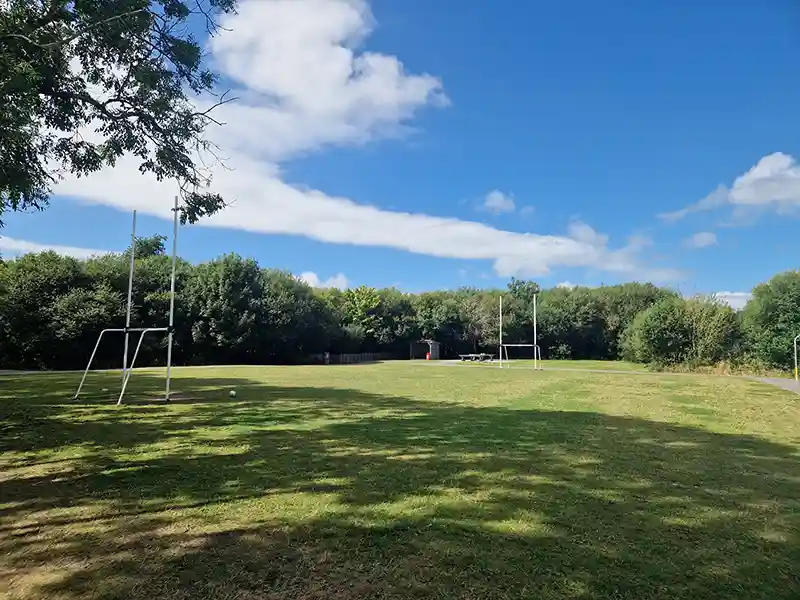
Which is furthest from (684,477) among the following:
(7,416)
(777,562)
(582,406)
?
(7,416)

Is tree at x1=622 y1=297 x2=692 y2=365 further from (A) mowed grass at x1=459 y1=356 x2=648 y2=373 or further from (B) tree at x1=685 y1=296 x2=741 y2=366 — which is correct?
(A) mowed grass at x1=459 y1=356 x2=648 y2=373

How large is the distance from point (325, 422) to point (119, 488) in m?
4.54

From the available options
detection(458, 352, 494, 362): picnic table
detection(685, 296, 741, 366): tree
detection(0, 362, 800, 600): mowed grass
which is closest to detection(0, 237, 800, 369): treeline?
detection(685, 296, 741, 366): tree

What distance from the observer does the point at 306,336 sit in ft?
151

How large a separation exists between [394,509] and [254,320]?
38.0 m

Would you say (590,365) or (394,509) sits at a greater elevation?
(394,509)

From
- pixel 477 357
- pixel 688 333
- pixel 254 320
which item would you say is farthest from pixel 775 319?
pixel 254 320

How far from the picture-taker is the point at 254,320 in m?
40.9

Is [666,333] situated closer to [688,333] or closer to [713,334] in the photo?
[688,333]

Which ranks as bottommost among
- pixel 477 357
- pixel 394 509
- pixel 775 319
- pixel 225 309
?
pixel 477 357

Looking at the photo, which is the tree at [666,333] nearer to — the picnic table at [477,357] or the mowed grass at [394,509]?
the picnic table at [477,357]

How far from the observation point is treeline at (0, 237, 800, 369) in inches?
1266

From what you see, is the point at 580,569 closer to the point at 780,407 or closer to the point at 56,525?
the point at 56,525

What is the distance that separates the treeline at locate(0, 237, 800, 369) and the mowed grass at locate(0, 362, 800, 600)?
2647 centimetres
